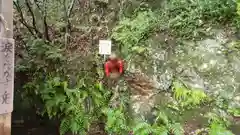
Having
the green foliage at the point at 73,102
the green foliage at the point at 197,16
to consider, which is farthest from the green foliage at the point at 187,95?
the green foliage at the point at 73,102

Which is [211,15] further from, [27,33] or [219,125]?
[27,33]

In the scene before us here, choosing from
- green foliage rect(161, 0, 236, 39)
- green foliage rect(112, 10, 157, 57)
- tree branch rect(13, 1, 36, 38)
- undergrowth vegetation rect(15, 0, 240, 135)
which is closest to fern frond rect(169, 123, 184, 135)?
undergrowth vegetation rect(15, 0, 240, 135)

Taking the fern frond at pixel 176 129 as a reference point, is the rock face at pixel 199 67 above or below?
above

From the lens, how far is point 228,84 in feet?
18.9

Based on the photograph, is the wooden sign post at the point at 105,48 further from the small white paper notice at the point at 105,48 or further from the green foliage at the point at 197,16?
the green foliage at the point at 197,16

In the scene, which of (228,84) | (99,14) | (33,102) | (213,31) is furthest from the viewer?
(99,14)

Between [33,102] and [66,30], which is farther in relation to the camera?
[66,30]

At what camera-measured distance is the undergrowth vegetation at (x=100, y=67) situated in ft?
18.9

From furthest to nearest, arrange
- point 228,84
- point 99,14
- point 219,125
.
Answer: point 99,14 < point 228,84 < point 219,125

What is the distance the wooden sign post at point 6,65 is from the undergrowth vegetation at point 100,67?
8.53 ft

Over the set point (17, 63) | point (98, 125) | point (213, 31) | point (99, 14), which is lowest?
point (98, 125)

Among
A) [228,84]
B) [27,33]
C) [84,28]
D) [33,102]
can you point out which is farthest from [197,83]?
[27,33]

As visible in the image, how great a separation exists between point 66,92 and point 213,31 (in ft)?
10.8

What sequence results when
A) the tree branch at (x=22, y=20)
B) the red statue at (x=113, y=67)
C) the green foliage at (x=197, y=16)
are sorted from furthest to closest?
1. the tree branch at (x=22, y=20)
2. the red statue at (x=113, y=67)
3. the green foliage at (x=197, y=16)
